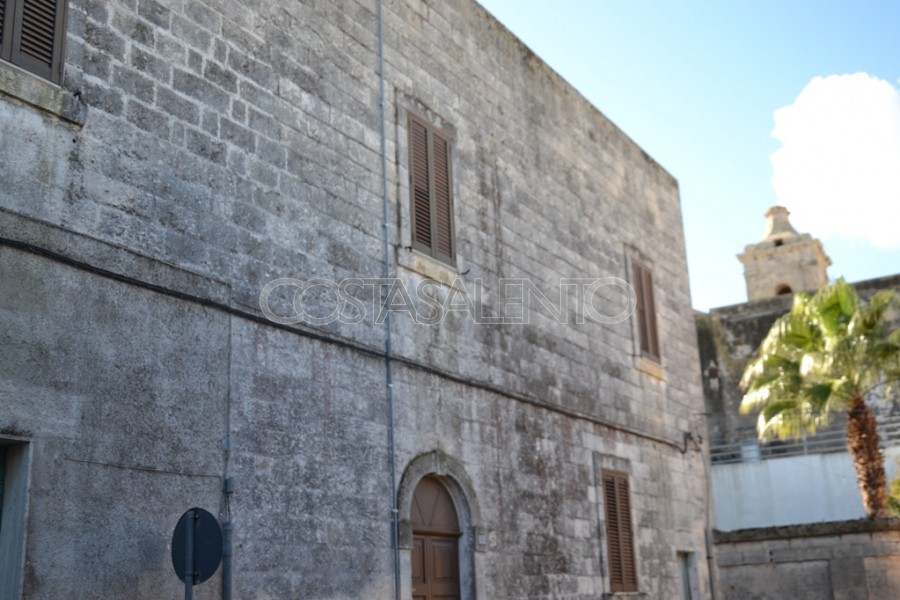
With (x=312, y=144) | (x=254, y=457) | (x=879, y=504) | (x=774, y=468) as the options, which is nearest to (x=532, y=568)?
(x=254, y=457)

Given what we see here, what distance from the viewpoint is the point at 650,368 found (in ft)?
45.5

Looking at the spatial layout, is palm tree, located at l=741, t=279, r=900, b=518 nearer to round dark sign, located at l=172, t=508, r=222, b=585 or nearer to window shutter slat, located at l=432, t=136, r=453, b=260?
window shutter slat, located at l=432, t=136, r=453, b=260

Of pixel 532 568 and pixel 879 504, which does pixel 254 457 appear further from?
pixel 879 504

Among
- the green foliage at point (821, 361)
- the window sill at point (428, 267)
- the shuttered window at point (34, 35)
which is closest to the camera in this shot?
the shuttered window at point (34, 35)

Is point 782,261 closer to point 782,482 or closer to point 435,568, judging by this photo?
point 782,482

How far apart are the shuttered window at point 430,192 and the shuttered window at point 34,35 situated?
150 inches

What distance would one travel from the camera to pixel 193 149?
7.29 m

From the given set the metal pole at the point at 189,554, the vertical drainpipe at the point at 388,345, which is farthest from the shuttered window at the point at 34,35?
the vertical drainpipe at the point at 388,345

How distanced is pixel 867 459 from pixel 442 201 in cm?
961

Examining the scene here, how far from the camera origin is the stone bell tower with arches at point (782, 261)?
34.2 m

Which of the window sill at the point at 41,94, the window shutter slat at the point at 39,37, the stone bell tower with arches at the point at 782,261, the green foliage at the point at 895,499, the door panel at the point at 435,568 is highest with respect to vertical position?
the stone bell tower with arches at the point at 782,261

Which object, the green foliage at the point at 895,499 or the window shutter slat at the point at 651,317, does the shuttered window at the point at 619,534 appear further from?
the green foliage at the point at 895,499

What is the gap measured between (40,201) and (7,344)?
2.94ft

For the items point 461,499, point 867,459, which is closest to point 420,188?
point 461,499
